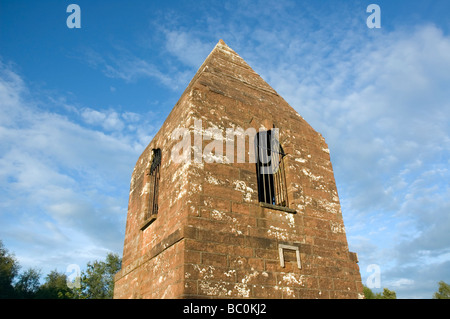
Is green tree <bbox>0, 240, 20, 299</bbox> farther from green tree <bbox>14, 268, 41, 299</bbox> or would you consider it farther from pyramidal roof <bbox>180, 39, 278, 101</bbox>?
pyramidal roof <bbox>180, 39, 278, 101</bbox>

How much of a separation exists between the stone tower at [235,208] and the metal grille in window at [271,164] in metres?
0.02

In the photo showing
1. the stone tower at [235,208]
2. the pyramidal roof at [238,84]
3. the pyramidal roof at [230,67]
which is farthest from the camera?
the pyramidal roof at [230,67]

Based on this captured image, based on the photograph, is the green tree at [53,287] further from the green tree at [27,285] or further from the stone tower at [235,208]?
the stone tower at [235,208]

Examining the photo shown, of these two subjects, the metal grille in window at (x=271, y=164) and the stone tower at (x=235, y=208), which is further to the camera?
the metal grille in window at (x=271, y=164)

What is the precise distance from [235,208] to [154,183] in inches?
124

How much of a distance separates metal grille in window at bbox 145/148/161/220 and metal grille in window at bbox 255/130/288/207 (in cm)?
251

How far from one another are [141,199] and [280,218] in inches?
153

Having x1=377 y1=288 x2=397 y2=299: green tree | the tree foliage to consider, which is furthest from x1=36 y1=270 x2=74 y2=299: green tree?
x1=377 y1=288 x2=397 y2=299: green tree

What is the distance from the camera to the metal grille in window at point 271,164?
6.98 meters

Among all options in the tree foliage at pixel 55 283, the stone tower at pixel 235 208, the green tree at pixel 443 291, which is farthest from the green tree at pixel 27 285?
the green tree at pixel 443 291
